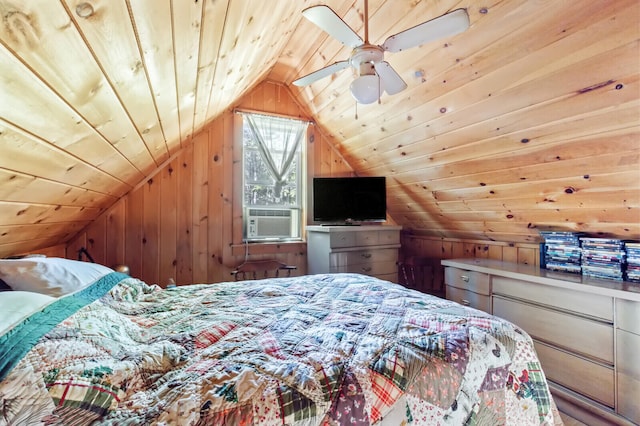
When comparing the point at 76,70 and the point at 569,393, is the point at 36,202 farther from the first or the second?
the point at 569,393

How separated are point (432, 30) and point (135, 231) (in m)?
2.76

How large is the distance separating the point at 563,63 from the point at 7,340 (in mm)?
2431

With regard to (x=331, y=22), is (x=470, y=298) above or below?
below

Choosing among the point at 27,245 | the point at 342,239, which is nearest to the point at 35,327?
the point at 27,245

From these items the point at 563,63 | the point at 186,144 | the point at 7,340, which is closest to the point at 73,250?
the point at 186,144

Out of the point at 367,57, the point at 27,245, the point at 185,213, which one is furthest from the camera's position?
the point at 185,213

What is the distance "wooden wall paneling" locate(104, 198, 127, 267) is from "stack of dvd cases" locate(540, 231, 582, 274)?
352cm

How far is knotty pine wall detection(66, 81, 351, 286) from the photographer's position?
8.92 ft

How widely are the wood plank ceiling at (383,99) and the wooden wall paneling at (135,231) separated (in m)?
0.13

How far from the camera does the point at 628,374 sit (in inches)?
67.5

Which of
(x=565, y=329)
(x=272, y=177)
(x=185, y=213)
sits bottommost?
(x=565, y=329)

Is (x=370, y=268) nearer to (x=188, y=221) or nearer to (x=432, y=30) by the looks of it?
(x=188, y=221)

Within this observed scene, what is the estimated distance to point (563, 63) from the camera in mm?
1557

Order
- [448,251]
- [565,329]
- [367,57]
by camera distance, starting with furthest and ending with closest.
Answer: [448,251] < [565,329] < [367,57]
